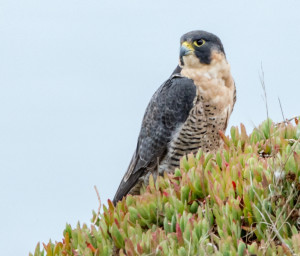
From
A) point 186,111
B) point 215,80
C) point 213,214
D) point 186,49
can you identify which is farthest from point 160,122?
point 213,214

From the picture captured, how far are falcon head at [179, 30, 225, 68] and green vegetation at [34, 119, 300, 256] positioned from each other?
7.62 ft

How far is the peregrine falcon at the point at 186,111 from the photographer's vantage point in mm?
6156

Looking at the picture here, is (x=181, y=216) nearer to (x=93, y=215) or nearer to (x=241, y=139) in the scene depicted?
(x=93, y=215)

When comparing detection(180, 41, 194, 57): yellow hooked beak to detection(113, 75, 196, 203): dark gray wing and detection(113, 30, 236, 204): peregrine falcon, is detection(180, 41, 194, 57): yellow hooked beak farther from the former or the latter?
detection(113, 75, 196, 203): dark gray wing

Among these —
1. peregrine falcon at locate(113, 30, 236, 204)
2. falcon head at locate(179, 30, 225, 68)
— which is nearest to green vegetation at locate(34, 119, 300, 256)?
peregrine falcon at locate(113, 30, 236, 204)

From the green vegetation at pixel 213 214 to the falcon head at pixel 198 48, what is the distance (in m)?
2.32

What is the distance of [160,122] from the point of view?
639 cm

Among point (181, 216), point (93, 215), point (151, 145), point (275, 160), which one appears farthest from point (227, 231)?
point (151, 145)

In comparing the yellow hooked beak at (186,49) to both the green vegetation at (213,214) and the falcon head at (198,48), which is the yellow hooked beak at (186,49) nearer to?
the falcon head at (198,48)

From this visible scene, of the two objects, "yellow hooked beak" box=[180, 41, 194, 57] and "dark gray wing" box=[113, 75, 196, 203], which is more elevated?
"yellow hooked beak" box=[180, 41, 194, 57]

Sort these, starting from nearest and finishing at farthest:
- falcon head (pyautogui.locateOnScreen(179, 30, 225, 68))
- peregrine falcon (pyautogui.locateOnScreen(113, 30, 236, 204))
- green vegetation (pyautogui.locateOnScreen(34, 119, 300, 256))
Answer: green vegetation (pyautogui.locateOnScreen(34, 119, 300, 256)) < peregrine falcon (pyautogui.locateOnScreen(113, 30, 236, 204)) < falcon head (pyautogui.locateOnScreen(179, 30, 225, 68))

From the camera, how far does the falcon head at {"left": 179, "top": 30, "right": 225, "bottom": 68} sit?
6461 millimetres

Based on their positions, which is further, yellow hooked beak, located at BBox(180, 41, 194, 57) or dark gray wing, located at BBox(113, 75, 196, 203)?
yellow hooked beak, located at BBox(180, 41, 194, 57)

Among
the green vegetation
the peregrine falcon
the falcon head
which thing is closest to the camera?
the green vegetation
